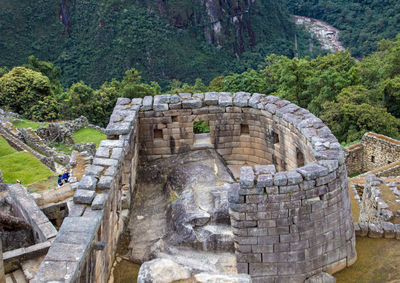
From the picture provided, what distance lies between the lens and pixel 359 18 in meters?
88.8

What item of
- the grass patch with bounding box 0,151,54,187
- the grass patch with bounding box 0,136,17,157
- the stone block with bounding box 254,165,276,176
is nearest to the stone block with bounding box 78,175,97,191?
the stone block with bounding box 254,165,276,176

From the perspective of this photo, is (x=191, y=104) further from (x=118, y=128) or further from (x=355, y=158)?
(x=355, y=158)

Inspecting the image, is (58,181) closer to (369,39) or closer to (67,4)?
(369,39)

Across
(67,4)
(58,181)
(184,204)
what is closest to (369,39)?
(67,4)

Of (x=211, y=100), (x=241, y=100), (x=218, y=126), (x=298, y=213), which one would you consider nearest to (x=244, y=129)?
(x=218, y=126)

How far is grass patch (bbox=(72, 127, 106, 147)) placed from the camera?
32.0 metres

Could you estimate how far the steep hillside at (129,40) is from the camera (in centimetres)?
8038

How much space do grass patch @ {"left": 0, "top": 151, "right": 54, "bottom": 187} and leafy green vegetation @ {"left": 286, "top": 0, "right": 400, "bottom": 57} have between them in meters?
63.7

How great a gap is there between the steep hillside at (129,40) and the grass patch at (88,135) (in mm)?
43911

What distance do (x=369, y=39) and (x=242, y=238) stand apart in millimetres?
76281

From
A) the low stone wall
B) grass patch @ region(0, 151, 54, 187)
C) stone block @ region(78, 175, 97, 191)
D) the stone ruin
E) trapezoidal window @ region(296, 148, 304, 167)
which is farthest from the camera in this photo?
the low stone wall

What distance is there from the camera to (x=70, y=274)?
261 inches

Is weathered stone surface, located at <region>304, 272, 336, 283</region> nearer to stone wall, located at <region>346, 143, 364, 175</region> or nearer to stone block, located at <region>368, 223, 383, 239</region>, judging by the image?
stone block, located at <region>368, 223, 383, 239</region>

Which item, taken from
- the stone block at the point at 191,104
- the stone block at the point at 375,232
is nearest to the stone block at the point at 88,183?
the stone block at the point at 191,104
